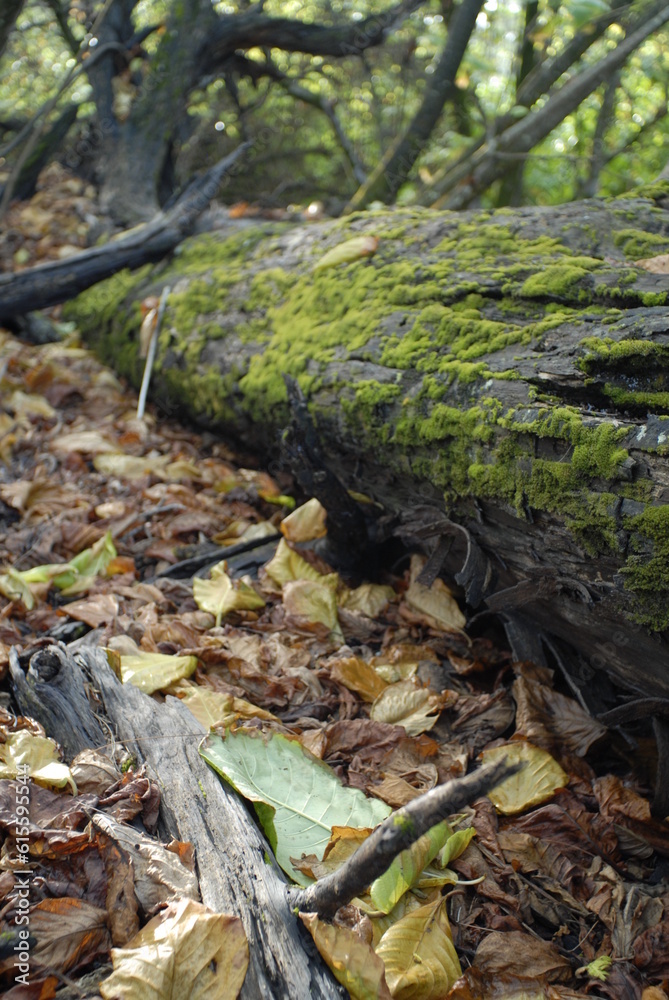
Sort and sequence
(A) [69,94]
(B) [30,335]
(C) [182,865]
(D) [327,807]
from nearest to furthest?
(C) [182,865] < (D) [327,807] < (B) [30,335] < (A) [69,94]

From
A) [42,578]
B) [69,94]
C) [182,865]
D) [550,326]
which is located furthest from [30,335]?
[69,94]

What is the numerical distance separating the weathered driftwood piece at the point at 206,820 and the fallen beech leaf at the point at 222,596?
521 millimetres

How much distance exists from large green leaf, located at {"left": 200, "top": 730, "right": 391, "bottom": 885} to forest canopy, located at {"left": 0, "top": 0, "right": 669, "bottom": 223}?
4241 mm

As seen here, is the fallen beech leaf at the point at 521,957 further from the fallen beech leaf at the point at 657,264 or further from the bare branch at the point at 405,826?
the fallen beech leaf at the point at 657,264

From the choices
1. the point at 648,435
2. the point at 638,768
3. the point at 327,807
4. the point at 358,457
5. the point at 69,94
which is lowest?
the point at 638,768

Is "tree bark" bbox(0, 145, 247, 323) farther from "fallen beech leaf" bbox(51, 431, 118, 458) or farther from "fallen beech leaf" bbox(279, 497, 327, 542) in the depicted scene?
"fallen beech leaf" bbox(279, 497, 327, 542)

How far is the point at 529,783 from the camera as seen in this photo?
5.98 feet

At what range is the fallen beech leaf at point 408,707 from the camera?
6.66 ft

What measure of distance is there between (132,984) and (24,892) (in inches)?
12.2

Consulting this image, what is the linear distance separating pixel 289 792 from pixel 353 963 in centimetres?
47

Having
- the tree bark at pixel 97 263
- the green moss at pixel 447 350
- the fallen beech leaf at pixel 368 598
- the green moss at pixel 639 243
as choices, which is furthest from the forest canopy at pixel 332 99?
the fallen beech leaf at pixel 368 598

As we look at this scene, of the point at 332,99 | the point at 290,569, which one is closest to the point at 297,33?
the point at 332,99

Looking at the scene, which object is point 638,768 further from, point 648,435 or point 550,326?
point 550,326

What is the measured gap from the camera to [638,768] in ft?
6.41
